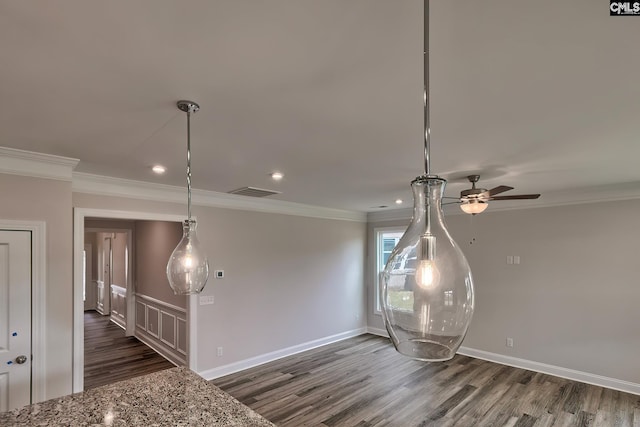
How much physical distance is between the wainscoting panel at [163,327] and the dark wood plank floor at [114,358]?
0.44 ft

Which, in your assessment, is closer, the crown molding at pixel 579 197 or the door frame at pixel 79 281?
the door frame at pixel 79 281

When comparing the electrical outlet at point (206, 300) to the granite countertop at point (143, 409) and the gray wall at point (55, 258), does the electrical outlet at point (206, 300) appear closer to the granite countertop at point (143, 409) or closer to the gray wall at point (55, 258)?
the gray wall at point (55, 258)

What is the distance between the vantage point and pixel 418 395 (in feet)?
13.3

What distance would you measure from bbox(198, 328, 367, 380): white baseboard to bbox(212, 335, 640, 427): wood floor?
0.11 m

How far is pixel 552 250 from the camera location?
477cm

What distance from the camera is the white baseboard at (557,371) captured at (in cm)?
414

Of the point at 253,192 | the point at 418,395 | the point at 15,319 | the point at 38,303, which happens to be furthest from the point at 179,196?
the point at 418,395

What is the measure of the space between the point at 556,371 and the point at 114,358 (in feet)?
22.4

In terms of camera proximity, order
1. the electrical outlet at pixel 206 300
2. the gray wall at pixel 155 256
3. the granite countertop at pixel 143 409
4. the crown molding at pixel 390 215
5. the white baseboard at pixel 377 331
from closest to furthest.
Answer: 1. the granite countertop at pixel 143 409
2. the electrical outlet at pixel 206 300
3. the gray wall at pixel 155 256
4. the crown molding at pixel 390 215
5. the white baseboard at pixel 377 331

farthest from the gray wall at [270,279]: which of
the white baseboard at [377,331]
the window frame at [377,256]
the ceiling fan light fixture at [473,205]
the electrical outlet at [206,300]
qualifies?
the ceiling fan light fixture at [473,205]

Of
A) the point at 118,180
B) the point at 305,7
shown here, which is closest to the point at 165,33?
the point at 305,7

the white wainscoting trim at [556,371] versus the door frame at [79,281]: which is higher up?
the door frame at [79,281]

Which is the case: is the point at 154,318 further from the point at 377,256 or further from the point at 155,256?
the point at 377,256

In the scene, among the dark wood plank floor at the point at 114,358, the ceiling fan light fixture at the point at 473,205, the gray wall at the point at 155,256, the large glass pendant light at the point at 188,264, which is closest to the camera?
the large glass pendant light at the point at 188,264
